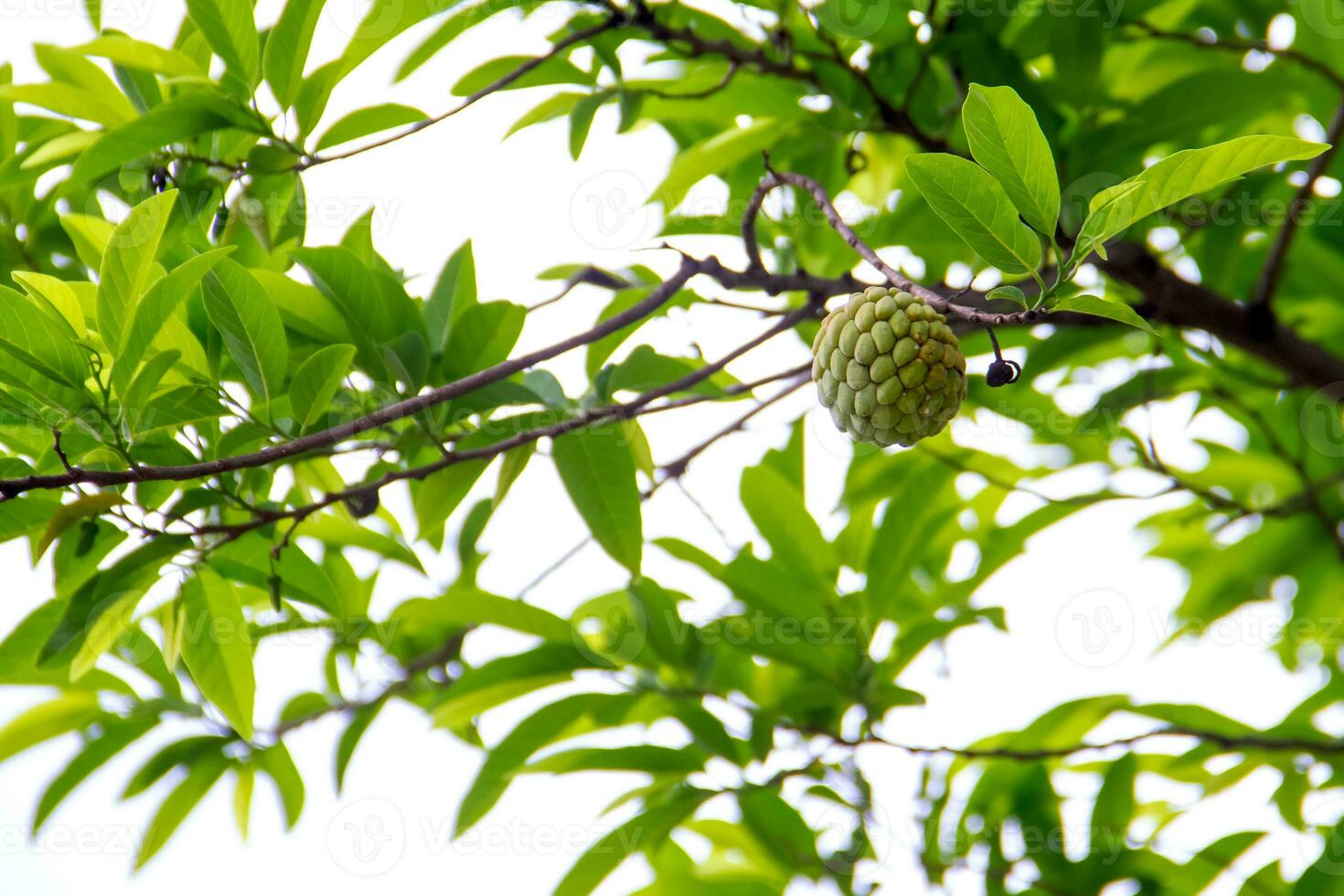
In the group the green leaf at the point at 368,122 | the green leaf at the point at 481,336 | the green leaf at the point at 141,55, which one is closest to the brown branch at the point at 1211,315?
the green leaf at the point at 481,336

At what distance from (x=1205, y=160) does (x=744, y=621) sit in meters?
0.97

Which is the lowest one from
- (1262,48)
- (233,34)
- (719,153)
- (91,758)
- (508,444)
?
(91,758)

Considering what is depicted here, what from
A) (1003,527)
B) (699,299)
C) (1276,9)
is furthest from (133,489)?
(1276,9)

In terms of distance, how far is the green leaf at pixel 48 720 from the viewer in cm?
163

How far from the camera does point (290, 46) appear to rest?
1.12m

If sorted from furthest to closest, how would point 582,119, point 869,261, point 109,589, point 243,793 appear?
point 243,793 < point 582,119 < point 109,589 < point 869,261

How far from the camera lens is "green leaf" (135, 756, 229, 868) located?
5.41 ft

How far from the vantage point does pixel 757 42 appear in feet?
4.97

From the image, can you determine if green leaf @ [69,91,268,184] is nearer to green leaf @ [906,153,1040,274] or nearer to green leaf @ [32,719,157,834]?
green leaf @ [906,153,1040,274]

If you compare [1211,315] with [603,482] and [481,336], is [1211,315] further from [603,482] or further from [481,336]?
[481,336]

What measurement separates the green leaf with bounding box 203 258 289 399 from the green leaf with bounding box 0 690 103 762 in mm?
899

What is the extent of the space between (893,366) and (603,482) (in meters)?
0.46

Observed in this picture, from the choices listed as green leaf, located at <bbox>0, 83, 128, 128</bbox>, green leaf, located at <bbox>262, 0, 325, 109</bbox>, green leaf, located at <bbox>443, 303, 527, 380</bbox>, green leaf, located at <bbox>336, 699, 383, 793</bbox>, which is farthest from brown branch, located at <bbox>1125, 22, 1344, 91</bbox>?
green leaf, located at <bbox>336, 699, 383, 793</bbox>

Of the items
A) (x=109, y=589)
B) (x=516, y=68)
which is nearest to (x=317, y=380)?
(x=109, y=589)
